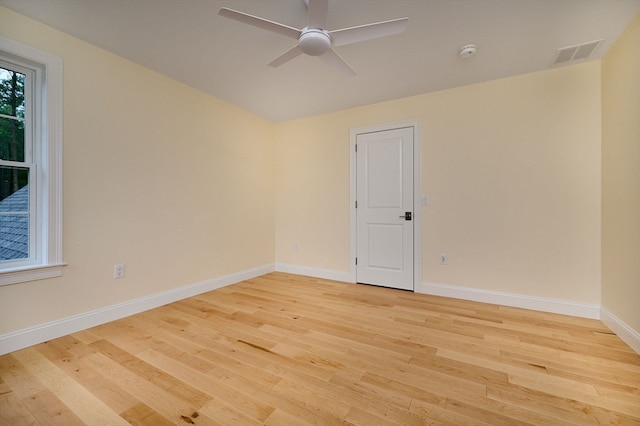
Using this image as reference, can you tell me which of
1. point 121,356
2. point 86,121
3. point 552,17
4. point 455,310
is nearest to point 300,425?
point 121,356

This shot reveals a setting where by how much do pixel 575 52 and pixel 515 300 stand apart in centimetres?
243

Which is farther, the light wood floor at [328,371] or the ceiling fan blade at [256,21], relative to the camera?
the ceiling fan blade at [256,21]

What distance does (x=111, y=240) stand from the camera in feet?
7.98

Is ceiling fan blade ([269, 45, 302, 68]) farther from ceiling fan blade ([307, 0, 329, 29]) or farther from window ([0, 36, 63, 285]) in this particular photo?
window ([0, 36, 63, 285])

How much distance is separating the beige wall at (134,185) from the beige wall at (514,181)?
2167 mm

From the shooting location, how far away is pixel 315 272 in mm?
4039

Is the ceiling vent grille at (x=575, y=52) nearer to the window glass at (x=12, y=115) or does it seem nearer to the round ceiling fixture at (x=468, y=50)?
the round ceiling fixture at (x=468, y=50)

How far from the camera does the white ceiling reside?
183 centimetres

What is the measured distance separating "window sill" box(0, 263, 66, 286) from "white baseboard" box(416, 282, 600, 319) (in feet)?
11.8

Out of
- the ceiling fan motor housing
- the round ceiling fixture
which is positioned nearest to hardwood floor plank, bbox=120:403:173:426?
the ceiling fan motor housing

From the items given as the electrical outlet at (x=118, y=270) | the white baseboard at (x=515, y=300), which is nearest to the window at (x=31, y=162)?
the electrical outlet at (x=118, y=270)

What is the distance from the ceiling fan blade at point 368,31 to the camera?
162 cm

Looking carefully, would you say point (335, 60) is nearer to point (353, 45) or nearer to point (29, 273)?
point (353, 45)

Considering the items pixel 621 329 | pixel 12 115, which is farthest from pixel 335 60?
pixel 621 329
